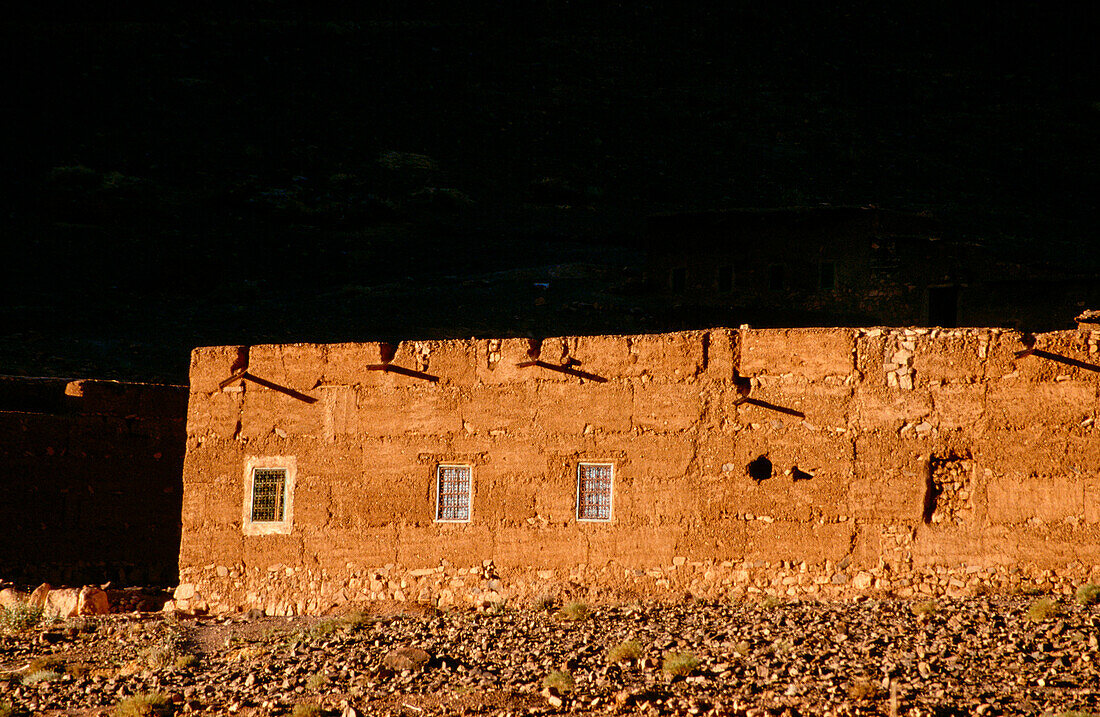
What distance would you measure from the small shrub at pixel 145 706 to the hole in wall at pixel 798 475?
6.39 m

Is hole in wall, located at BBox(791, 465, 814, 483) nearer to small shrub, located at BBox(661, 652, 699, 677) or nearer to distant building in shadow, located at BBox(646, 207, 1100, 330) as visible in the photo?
small shrub, located at BBox(661, 652, 699, 677)

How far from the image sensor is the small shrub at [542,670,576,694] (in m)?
11.1

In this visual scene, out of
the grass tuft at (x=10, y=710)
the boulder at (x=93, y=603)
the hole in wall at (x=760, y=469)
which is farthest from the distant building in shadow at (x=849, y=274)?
the grass tuft at (x=10, y=710)

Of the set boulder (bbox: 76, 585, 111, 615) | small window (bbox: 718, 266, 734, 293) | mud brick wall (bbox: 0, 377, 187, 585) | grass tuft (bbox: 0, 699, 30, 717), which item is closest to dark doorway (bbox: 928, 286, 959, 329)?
small window (bbox: 718, 266, 734, 293)

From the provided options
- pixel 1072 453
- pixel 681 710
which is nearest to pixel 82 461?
pixel 681 710

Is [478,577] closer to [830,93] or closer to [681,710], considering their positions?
[681,710]

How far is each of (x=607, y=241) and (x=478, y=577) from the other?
92.9 feet

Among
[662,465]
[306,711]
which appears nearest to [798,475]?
[662,465]

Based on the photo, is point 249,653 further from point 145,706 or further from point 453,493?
point 453,493

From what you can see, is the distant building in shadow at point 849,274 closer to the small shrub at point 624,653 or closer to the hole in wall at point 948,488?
the hole in wall at point 948,488

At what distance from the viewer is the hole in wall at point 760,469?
13.6 meters

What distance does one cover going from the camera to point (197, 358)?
15820 mm

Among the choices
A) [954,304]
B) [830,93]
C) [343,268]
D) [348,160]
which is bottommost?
[954,304]

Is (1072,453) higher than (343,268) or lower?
lower
